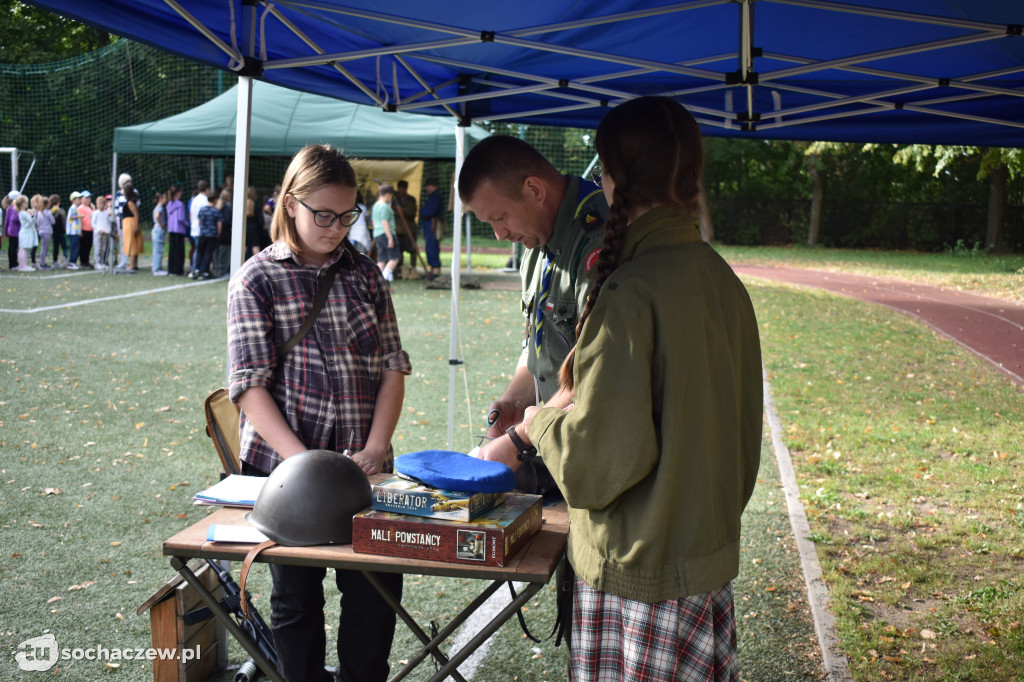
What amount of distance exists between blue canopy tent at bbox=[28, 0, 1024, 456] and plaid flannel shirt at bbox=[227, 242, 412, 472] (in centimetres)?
114

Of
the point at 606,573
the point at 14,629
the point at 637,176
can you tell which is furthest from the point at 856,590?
the point at 14,629

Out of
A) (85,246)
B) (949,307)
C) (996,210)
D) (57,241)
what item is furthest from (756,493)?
(996,210)

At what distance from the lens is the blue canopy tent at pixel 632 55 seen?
3.62m

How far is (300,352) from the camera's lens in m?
2.69

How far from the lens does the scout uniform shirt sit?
2537 mm

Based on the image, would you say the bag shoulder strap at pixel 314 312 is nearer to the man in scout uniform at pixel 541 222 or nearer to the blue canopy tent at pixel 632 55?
the man in scout uniform at pixel 541 222

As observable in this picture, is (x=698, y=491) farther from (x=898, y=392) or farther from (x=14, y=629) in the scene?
(x=898, y=392)

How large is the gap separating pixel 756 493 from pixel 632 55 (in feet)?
10.2

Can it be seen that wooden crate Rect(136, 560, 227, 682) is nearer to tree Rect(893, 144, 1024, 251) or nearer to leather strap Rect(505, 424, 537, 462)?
leather strap Rect(505, 424, 537, 462)

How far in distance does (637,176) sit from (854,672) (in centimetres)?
267

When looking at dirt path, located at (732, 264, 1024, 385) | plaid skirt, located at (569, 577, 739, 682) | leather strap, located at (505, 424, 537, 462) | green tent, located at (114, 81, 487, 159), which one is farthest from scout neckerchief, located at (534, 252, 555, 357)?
green tent, located at (114, 81, 487, 159)

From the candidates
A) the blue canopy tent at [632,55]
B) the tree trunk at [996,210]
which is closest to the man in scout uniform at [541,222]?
the blue canopy tent at [632,55]

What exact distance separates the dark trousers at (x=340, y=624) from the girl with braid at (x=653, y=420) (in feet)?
2.93

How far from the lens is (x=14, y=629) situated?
3.66 m
